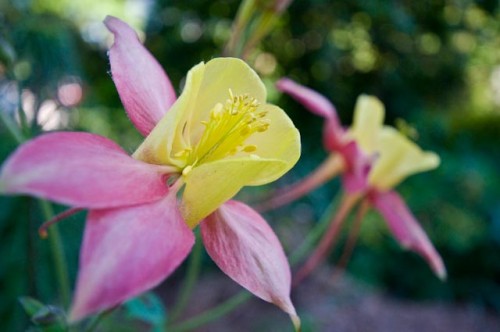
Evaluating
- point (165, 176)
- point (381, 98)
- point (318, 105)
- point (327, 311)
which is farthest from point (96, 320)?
point (381, 98)

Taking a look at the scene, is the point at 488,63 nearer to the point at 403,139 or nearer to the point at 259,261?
the point at 403,139

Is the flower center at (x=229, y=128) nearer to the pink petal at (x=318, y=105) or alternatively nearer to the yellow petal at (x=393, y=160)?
the pink petal at (x=318, y=105)

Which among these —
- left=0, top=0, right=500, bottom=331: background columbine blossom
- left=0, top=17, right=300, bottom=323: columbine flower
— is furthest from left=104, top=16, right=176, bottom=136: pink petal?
left=0, top=0, right=500, bottom=331: background columbine blossom

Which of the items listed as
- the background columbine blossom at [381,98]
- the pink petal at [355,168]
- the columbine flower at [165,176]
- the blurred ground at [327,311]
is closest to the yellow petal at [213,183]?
the columbine flower at [165,176]

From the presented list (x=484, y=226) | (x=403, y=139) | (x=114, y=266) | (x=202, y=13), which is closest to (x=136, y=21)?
(x=202, y=13)

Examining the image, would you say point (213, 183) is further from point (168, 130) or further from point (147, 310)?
point (147, 310)

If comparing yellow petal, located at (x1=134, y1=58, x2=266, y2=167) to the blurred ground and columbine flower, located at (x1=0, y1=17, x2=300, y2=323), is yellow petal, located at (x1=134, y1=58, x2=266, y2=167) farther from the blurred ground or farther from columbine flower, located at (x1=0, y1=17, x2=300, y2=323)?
the blurred ground
